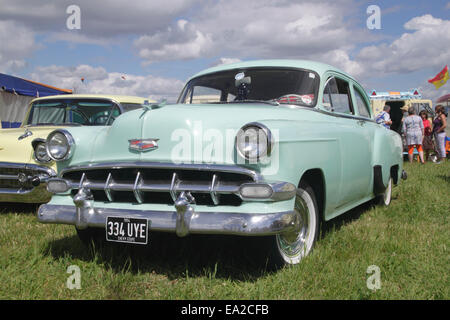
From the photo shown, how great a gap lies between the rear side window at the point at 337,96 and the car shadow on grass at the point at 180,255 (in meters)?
1.53

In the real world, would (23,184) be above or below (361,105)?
below

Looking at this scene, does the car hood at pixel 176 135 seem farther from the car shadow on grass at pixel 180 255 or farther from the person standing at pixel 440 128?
the person standing at pixel 440 128

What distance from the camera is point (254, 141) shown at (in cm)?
267

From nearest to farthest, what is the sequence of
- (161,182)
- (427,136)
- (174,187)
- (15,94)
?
(174,187), (161,182), (427,136), (15,94)

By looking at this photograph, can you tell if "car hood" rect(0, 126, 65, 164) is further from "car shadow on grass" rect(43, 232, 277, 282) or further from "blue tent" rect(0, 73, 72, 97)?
"blue tent" rect(0, 73, 72, 97)

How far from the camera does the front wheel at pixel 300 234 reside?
2.94 m

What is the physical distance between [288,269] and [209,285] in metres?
0.52

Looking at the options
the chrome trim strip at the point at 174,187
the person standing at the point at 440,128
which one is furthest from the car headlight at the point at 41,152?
the person standing at the point at 440,128

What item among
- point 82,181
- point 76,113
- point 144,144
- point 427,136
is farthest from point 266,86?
point 427,136

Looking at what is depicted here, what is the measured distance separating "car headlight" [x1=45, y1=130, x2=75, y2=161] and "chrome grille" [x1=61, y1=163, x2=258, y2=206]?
0.46ft

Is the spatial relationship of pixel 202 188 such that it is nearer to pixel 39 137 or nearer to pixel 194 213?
pixel 194 213

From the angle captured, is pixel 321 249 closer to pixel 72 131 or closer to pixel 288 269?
pixel 288 269

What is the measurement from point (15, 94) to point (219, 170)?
12175mm
